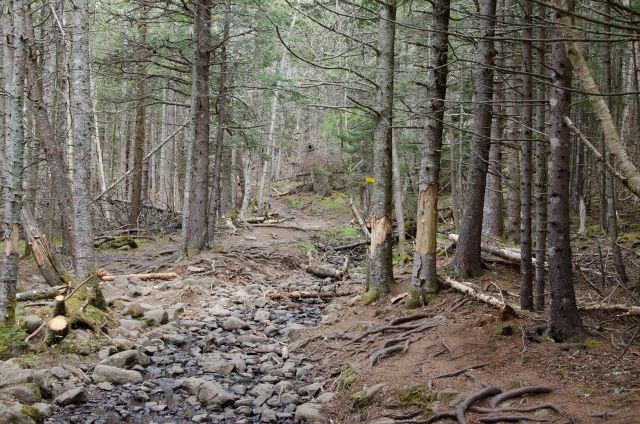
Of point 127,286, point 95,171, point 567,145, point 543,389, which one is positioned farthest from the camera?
point 95,171

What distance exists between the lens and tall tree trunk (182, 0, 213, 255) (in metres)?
13.5

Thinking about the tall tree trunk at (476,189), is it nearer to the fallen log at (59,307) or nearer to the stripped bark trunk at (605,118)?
the stripped bark trunk at (605,118)

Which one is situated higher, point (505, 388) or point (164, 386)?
point (505, 388)

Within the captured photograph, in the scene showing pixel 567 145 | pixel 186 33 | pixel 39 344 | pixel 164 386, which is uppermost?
pixel 186 33

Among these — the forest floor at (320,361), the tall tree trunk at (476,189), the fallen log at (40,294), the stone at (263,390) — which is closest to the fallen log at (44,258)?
the fallen log at (40,294)

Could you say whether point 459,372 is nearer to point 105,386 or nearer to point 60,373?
point 105,386

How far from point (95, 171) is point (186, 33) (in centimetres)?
1734

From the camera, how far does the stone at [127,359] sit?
695 centimetres

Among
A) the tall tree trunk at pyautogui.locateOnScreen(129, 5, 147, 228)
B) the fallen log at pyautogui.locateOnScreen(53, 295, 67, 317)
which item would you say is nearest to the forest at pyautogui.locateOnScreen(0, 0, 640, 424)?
the fallen log at pyautogui.locateOnScreen(53, 295, 67, 317)

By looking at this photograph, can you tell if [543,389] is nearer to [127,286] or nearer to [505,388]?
[505,388]

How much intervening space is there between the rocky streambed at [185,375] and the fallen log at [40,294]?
1084 mm

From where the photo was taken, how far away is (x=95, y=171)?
3100 cm

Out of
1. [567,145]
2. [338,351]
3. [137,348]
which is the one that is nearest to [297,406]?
[338,351]

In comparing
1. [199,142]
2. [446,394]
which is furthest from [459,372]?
[199,142]
